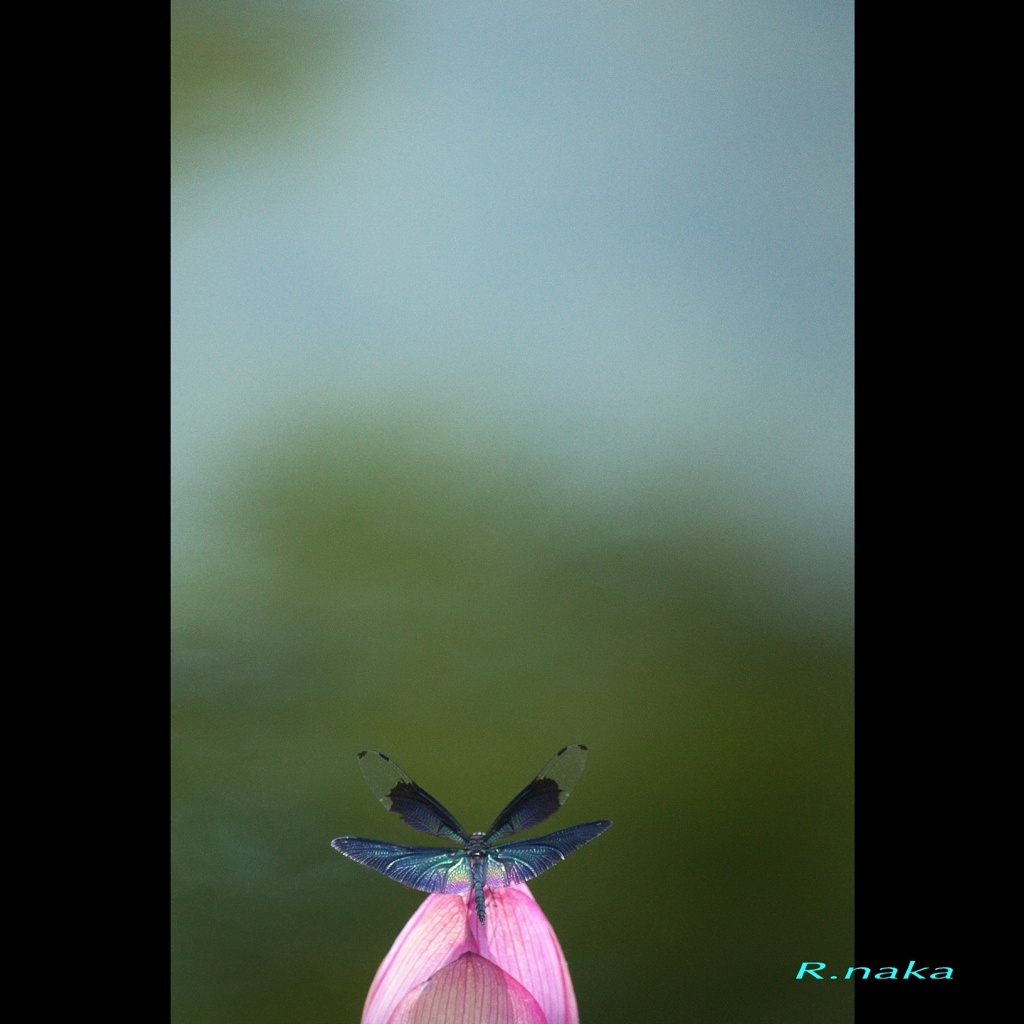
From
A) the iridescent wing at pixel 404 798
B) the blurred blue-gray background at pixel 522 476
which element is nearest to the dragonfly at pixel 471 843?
the iridescent wing at pixel 404 798

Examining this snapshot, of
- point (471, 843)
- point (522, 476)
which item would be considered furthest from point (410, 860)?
point (522, 476)

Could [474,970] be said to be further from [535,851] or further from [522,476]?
[522,476]

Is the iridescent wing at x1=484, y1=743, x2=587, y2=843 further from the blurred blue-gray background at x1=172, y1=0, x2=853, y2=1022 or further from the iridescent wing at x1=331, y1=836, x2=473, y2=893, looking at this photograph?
the blurred blue-gray background at x1=172, y1=0, x2=853, y2=1022

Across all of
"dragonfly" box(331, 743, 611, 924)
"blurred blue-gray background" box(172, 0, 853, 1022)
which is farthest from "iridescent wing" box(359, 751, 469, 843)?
"blurred blue-gray background" box(172, 0, 853, 1022)

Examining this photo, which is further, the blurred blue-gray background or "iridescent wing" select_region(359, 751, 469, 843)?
the blurred blue-gray background
